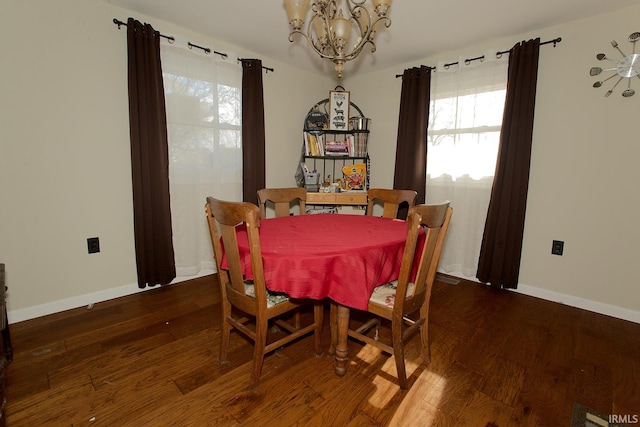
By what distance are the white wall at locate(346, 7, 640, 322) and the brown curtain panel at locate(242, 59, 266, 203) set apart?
7.32ft

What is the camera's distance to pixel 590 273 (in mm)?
2441

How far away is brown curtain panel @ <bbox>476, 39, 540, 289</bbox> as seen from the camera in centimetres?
257

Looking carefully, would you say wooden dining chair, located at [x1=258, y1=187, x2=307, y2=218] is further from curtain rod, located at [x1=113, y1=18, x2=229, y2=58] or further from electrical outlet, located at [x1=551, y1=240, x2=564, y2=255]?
electrical outlet, located at [x1=551, y1=240, x2=564, y2=255]

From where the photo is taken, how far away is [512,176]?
2668 millimetres

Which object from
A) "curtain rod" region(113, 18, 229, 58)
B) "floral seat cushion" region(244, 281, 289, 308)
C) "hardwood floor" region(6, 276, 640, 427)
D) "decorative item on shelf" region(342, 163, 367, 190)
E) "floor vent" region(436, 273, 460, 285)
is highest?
"curtain rod" region(113, 18, 229, 58)

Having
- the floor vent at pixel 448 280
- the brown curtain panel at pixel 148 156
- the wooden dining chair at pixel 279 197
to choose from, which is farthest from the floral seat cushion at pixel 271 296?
the floor vent at pixel 448 280

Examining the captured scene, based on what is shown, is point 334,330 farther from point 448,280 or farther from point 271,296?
point 448,280

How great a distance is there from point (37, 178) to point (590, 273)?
4227 millimetres

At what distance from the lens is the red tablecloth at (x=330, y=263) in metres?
1.39

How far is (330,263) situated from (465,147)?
228cm

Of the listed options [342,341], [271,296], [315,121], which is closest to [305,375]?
[342,341]

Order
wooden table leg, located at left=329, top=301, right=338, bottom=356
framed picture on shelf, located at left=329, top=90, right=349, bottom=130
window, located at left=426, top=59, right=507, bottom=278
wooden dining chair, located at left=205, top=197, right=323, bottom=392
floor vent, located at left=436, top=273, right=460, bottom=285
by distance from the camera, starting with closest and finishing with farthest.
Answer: wooden dining chair, located at left=205, top=197, right=323, bottom=392, wooden table leg, located at left=329, top=301, right=338, bottom=356, window, located at left=426, top=59, right=507, bottom=278, floor vent, located at left=436, top=273, right=460, bottom=285, framed picture on shelf, located at left=329, top=90, right=349, bottom=130

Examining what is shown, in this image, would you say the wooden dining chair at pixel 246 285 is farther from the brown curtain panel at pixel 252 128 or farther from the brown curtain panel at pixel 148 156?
the brown curtain panel at pixel 252 128

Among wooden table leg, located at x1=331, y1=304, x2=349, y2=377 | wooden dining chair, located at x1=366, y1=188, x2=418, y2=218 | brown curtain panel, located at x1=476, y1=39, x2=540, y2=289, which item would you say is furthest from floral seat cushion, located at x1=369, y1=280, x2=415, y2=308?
brown curtain panel, located at x1=476, y1=39, x2=540, y2=289
